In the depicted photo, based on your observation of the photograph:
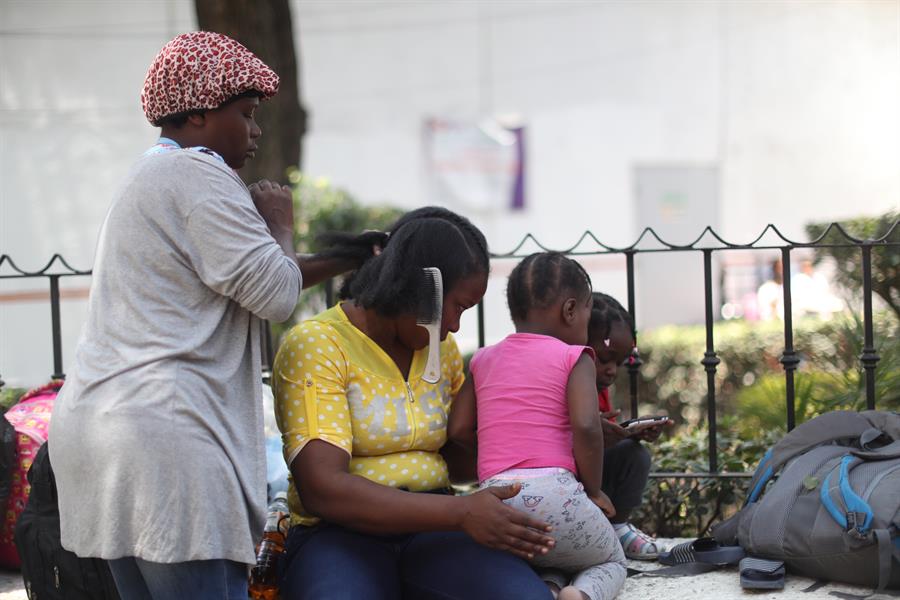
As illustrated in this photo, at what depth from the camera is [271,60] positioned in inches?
259

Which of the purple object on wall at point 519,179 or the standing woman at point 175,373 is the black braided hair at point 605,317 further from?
the purple object on wall at point 519,179

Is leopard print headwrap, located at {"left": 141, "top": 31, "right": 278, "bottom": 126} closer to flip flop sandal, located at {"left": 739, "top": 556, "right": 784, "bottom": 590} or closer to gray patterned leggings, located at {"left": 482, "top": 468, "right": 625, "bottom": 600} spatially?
gray patterned leggings, located at {"left": 482, "top": 468, "right": 625, "bottom": 600}

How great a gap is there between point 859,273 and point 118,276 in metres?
3.60

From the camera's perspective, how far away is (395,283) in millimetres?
2711

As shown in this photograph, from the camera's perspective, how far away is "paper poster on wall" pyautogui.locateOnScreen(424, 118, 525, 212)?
41.9 feet

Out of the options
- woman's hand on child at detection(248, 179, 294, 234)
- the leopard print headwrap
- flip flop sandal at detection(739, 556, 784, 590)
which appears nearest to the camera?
the leopard print headwrap

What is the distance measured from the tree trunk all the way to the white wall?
5119 millimetres

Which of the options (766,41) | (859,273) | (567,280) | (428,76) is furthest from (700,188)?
(567,280)

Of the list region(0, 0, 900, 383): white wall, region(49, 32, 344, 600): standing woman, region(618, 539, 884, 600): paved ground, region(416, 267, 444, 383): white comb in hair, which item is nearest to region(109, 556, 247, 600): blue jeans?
region(49, 32, 344, 600): standing woman

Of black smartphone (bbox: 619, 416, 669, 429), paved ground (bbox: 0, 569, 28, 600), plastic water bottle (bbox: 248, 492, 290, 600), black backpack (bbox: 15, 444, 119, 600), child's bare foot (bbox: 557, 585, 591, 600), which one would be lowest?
paved ground (bbox: 0, 569, 28, 600)

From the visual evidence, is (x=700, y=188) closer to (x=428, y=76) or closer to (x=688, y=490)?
(x=428, y=76)

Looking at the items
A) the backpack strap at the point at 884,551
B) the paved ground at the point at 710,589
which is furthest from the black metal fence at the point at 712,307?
the backpack strap at the point at 884,551

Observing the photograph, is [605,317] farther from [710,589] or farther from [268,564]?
[268,564]

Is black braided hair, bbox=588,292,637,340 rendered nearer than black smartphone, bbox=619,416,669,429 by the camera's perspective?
No
